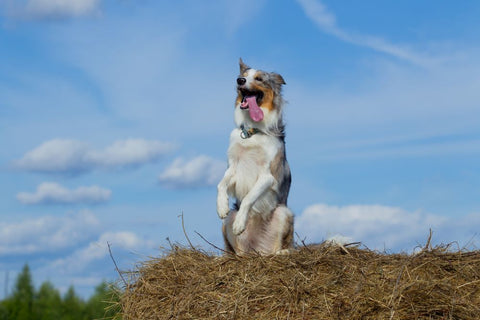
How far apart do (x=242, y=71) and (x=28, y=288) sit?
8.65 meters

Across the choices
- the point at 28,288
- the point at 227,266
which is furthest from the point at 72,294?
the point at 227,266

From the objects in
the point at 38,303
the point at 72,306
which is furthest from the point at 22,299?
the point at 72,306

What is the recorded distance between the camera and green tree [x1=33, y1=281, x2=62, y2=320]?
538 inches

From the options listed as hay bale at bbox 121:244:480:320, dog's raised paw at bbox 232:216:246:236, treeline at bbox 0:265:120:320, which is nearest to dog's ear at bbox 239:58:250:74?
dog's raised paw at bbox 232:216:246:236

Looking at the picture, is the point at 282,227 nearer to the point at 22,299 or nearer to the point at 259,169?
the point at 259,169

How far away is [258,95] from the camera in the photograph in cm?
749

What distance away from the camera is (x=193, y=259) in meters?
6.74

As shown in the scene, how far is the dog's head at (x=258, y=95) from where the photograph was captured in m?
7.36

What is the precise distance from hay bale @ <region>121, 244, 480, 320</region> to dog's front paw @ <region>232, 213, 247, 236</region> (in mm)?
480

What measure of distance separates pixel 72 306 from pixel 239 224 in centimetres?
791

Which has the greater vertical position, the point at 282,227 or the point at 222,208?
the point at 222,208

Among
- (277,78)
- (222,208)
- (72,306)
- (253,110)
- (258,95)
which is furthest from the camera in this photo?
(72,306)

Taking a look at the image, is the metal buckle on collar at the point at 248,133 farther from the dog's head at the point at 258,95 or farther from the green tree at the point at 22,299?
the green tree at the point at 22,299

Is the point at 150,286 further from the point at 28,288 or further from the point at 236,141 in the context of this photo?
the point at 28,288
